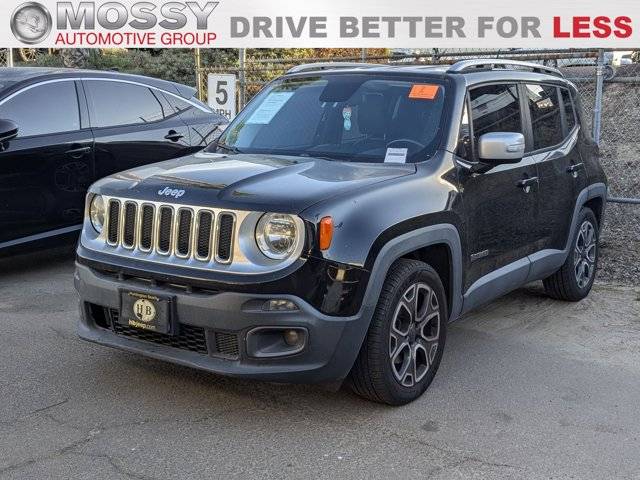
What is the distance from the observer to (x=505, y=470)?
12.9 ft

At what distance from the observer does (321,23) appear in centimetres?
1195

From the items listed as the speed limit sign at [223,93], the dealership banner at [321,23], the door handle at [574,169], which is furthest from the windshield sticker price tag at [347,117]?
the speed limit sign at [223,93]

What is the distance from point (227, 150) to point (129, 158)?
8.78ft

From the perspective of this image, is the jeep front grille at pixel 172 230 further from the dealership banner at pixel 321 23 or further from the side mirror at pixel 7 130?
the dealership banner at pixel 321 23

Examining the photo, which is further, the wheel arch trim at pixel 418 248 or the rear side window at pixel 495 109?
the rear side window at pixel 495 109

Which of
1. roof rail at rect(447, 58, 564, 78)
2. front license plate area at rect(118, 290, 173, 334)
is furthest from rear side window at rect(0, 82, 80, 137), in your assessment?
roof rail at rect(447, 58, 564, 78)

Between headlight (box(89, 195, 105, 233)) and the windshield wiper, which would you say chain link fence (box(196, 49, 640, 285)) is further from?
headlight (box(89, 195, 105, 233))

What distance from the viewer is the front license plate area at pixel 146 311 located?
14.0ft

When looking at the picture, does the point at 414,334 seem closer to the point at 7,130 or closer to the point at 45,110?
the point at 7,130

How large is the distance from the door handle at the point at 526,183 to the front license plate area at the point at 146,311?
2573 millimetres

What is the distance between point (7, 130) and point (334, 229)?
12.5 ft

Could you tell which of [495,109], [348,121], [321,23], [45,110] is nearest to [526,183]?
[495,109]

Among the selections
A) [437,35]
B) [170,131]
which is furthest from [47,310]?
[437,35]

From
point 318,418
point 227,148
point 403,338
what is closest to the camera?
point 318,418
